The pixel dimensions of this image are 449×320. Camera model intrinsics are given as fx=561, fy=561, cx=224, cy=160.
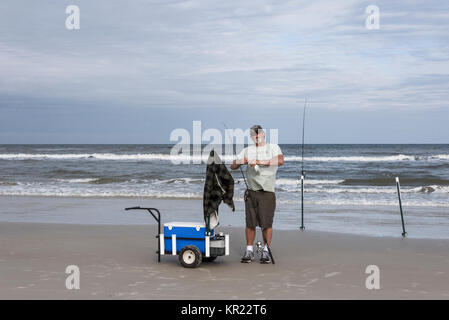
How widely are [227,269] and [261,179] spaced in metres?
1.11

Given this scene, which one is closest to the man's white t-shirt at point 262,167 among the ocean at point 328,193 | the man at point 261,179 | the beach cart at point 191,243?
the man at point 261,179

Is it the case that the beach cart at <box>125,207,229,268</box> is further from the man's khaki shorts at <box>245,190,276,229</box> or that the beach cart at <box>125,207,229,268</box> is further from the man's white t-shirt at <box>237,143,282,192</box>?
the man's white t-shirt at <box>237,143,282,192</box>

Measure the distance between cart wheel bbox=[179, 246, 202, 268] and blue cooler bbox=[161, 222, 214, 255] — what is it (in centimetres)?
10

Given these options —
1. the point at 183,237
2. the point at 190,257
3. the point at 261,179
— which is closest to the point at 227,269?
the point at 190,257

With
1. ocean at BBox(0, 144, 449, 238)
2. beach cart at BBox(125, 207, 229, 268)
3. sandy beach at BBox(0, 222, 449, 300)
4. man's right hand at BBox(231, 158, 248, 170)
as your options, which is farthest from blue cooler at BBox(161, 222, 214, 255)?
ocean at BBox(0, 144, 449, 238)

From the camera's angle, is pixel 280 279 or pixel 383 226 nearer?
pixel 280 279

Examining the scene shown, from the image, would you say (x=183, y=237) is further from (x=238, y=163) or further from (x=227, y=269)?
(x=238, y=163)

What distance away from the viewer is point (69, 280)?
225 inches

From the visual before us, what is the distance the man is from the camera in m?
6.49

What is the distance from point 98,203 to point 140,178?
10249 mm
